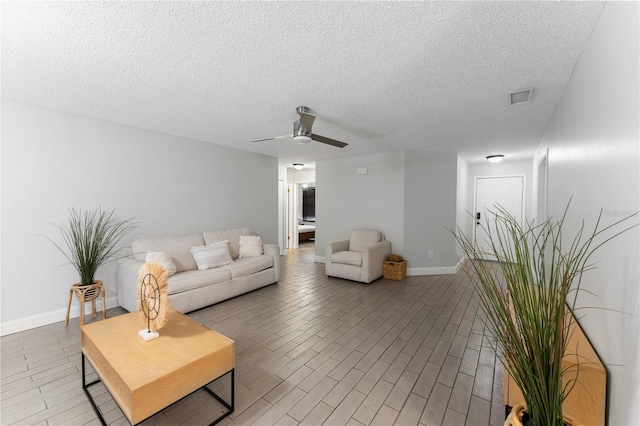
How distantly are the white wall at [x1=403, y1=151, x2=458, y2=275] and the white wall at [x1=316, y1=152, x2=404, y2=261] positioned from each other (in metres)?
0.16

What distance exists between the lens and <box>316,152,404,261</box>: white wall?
5277 millimetres

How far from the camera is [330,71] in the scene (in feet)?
7.08

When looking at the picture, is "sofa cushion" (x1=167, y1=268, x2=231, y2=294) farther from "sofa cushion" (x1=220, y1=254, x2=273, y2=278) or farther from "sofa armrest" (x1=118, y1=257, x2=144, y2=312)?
"sofa armrest" (x1=118, y1=257, x2=144, y2=312)

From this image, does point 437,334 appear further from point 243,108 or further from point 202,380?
point 243,108

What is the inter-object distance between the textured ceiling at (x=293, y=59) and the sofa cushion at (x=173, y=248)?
5.15 feet

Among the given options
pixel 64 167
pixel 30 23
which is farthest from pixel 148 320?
pixel 64 167

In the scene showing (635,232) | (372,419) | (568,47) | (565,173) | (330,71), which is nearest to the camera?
(635,232)

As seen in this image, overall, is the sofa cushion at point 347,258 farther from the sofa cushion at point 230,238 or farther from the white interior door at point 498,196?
the white interior door at point 498,196

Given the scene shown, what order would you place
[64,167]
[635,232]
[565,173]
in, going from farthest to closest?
[64,167] < [565,173] < [635,232]

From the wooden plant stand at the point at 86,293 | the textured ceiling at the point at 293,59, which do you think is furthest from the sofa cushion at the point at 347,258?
the wooden plant stand at the point at 86,293

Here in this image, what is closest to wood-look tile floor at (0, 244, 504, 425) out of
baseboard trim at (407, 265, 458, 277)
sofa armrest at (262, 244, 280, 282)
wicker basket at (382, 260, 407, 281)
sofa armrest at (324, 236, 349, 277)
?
sofa armrest at (262, 244, 280, 282)

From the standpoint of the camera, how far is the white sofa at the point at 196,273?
322 centimetres

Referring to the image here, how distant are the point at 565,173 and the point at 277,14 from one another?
2608mm

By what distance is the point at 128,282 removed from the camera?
3238 millimetres
